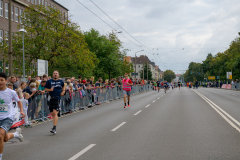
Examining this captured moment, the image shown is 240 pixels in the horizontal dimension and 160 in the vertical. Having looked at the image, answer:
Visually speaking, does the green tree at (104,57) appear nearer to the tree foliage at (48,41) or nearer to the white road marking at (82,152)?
the tree foliage at (48,41)

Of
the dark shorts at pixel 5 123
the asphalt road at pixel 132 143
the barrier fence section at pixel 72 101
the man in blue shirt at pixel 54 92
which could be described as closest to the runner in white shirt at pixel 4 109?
the dark shorts at pixel 5 123

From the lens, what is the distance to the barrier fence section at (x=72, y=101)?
11266 millimetres

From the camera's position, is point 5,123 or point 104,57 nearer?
point 5,123

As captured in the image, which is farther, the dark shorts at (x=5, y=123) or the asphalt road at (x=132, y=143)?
the asphalt road at (x=132, y=143)

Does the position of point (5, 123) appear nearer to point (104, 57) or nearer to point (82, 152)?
point (82, 152)

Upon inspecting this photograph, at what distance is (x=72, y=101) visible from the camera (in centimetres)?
1511

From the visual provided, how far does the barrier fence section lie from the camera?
11.3 m

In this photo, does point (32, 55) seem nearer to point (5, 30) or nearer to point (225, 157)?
point (5, 30)

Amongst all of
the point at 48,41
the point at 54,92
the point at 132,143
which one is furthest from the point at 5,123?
the point at 48,41

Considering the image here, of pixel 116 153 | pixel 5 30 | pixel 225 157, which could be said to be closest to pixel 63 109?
pixel 116 153

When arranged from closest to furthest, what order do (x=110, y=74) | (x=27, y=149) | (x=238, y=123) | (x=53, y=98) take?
(x=27, y=149), (x=53, y=98), (x=238, y=123), (x=110, y=74)

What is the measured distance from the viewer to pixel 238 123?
10125mm

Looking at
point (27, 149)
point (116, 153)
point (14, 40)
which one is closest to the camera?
point (116, 153)

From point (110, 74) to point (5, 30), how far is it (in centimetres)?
2332
